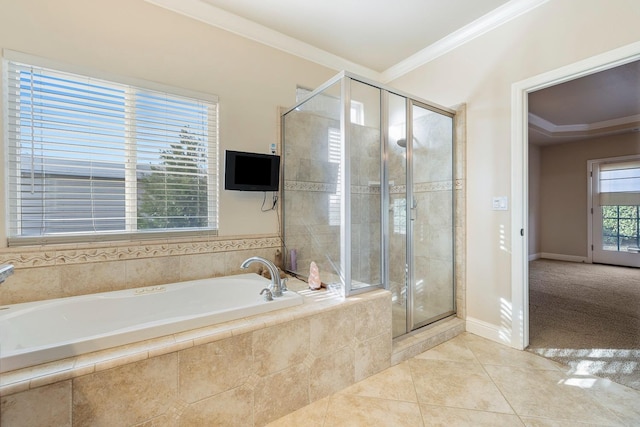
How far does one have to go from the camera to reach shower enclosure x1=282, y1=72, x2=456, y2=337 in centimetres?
207

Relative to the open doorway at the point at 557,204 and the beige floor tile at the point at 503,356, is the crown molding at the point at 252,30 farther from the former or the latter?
the beige floor tile at the point at 503,356

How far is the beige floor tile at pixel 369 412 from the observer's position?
59.5 inches

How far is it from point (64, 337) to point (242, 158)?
5.23ft

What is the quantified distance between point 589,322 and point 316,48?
377 cm

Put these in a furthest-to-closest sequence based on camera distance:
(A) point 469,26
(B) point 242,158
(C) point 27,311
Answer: (A) point 469,26, (B) point 242,158, (C) point 27,311

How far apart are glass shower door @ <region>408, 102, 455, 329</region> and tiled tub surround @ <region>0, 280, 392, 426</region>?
74 cm

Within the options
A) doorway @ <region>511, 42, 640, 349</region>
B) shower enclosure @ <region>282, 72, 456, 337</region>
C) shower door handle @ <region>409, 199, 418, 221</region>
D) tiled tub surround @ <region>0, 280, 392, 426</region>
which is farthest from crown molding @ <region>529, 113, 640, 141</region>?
tiled tub surround @ <region>0, 280, 392, 426</region>

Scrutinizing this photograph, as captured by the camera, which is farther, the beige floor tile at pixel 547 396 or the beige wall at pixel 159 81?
the beige wall at pixel 159 81

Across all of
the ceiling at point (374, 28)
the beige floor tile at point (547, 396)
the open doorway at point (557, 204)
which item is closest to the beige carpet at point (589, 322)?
the open doorway at point (557, 204)

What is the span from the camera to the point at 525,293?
224cm

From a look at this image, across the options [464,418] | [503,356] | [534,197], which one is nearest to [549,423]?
[464,418]

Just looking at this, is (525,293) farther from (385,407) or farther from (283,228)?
(283,228)

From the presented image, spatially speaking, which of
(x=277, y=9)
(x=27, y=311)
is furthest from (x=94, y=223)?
(x=277, y=9)

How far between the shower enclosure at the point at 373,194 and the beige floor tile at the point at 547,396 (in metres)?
0.72
